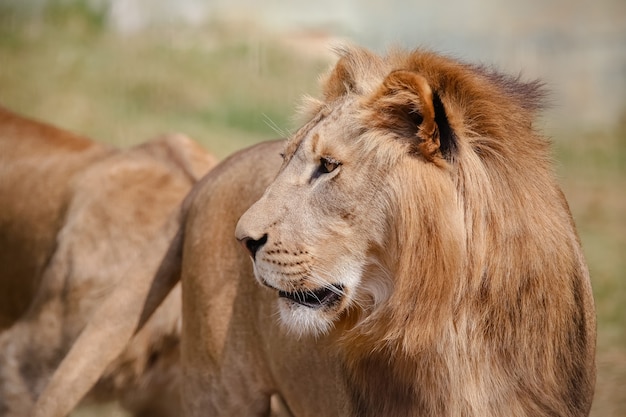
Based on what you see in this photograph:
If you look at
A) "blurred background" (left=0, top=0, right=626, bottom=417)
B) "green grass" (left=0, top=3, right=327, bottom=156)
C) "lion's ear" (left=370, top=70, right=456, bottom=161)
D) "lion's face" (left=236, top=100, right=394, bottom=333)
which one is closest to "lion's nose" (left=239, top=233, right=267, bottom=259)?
"lion's face" (left=236, top=100, right=394, bottom=333)

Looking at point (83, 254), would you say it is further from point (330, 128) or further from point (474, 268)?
point (474, 268)

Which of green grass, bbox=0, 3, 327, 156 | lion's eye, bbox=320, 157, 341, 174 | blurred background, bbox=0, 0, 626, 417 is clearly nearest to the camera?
lion's eye, bbox=320, 157, 341, 174

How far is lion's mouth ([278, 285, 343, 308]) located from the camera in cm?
267

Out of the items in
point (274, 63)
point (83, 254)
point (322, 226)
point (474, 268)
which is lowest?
point (83, 254)

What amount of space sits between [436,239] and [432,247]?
0.02 m

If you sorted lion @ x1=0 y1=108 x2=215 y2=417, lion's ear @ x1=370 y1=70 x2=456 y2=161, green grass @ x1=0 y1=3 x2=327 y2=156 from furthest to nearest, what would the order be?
green grass @ x1=0 y1=3 x2=327 y2=156 → lion @ x1=0 y1=108 x2=215 y2=417 → lion's ear @ x1=370 y1=70 x2=456 y2=161

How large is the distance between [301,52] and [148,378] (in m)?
4.38

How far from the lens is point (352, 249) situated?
8.48 feet

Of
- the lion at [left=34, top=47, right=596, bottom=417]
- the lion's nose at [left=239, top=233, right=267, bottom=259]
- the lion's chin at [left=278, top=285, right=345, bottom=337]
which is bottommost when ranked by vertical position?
the lion's chin at [left=278, top=285, right=345, bottom=337]

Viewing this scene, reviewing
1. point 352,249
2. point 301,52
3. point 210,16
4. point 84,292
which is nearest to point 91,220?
point 84,292

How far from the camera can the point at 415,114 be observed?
101 inches

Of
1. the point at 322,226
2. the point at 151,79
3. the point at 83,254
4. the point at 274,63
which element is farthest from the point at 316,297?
the point at 151,79

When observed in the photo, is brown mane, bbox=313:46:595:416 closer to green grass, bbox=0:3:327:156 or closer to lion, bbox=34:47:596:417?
lion, bbox=34:47:596:417

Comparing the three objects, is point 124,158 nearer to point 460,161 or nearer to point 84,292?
point 84,292
